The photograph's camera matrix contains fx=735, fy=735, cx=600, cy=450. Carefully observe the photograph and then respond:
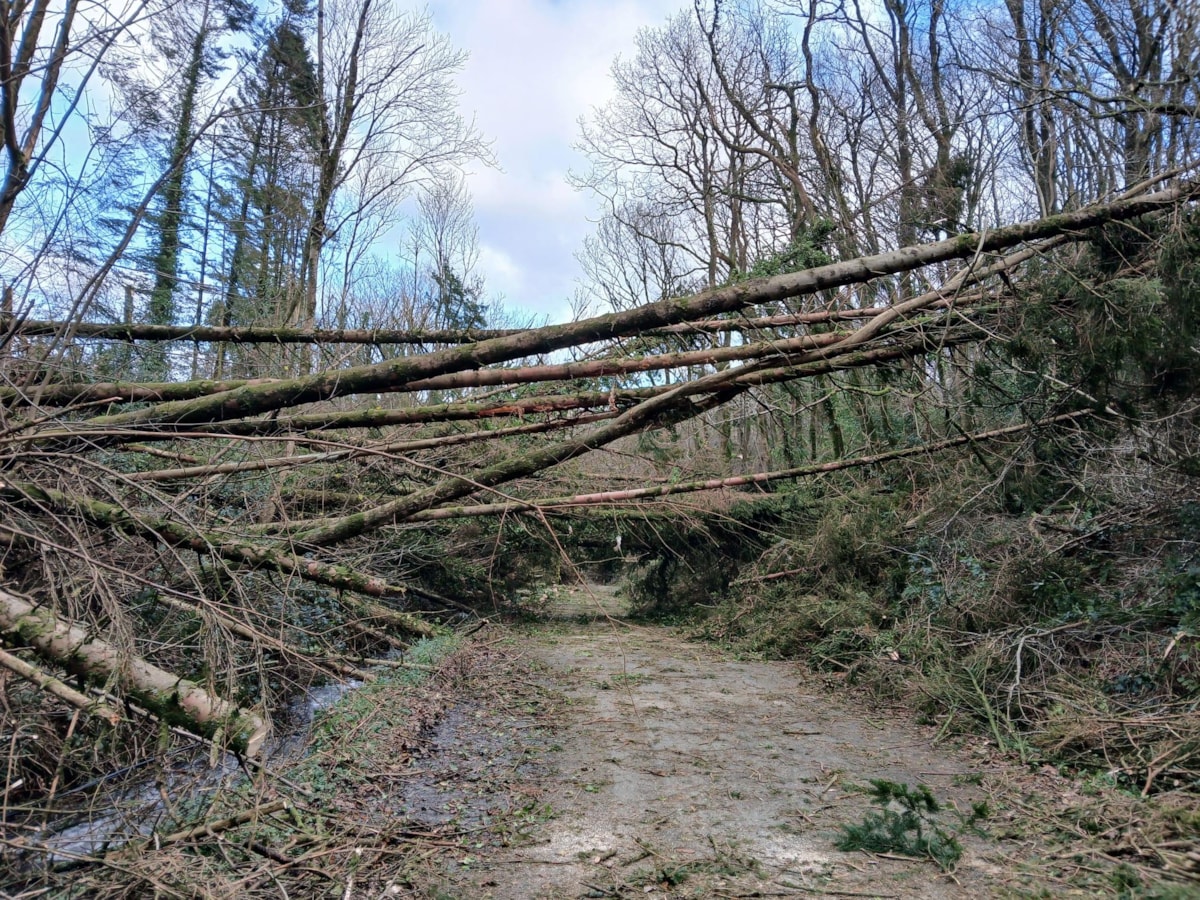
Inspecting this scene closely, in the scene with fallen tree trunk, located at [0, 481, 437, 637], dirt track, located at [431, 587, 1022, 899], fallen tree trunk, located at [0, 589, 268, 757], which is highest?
Answer: fallen tree trunk, located at [0, 481, 437, 637]

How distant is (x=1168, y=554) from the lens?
578cm

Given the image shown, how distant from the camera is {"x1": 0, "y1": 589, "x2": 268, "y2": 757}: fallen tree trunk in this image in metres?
3.54

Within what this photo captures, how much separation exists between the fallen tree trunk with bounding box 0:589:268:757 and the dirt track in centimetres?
128

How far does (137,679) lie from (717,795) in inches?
136

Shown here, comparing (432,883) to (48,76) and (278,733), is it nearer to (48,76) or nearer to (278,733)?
(278,733)

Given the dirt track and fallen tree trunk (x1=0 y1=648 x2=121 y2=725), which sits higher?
fallen tree trunk (x1=0 y1=648 x2=121 y2=725)

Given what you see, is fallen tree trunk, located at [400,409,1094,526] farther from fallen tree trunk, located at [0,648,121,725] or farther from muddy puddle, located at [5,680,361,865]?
fallen tree trunk, located at [0,648,121,725]

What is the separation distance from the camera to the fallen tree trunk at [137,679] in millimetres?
3537

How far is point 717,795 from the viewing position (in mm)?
4793

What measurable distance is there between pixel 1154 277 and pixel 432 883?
5.70m

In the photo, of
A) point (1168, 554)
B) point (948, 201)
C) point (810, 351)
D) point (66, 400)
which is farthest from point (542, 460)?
point (948, 201)

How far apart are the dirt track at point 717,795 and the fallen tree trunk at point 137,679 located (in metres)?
1.28

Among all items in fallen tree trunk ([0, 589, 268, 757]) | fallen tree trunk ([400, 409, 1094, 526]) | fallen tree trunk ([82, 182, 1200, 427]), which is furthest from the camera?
fallen tree trunk ([400, 409, 1094, 526])

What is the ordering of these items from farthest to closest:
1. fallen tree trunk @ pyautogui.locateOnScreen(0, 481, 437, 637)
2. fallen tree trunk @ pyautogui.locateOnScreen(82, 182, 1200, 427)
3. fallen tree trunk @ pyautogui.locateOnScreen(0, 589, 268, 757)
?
fallen tree trunk @ pyautogui.locateOnScreen(82, 182, 1200, 427)
fallen tree trunk @ pyautogui.locateOnScreen(0, 481, 437, 637)
fallen tree trunk @ pyautogui.locateOnScreen(0, 589, 268, 757)
